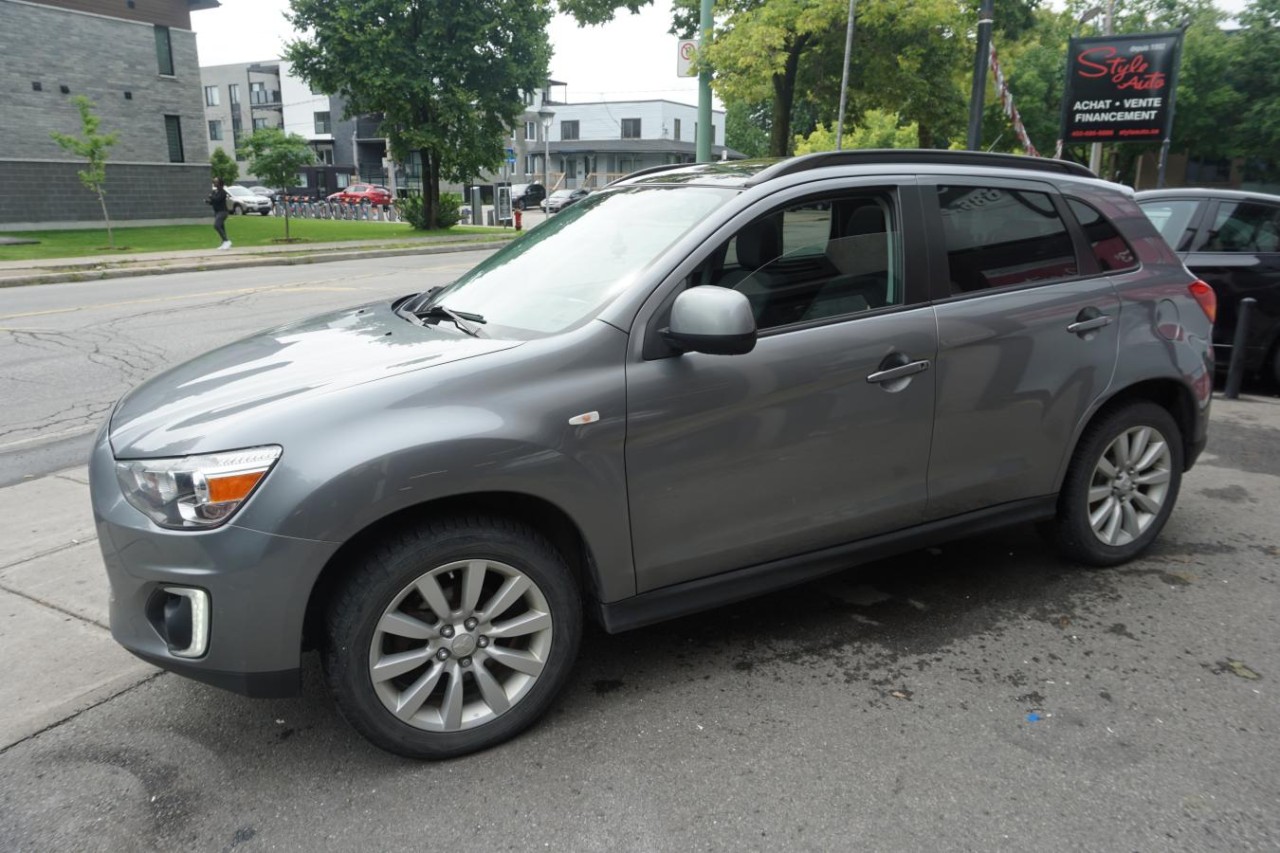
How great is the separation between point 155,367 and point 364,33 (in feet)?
86.1

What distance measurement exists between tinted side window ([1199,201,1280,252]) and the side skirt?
5216 millimetres

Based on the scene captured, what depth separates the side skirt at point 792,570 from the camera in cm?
309

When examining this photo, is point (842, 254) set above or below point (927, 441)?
above

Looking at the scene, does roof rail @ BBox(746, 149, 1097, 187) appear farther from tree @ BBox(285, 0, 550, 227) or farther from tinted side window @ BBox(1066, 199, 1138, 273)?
tree @ BBox(285, 0, 550, 227)

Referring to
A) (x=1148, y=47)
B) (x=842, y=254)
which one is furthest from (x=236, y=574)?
(x=1148, y=47)

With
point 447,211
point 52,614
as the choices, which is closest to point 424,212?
point 447,211

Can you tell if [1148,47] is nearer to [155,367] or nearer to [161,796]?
[155,367]

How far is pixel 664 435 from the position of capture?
9.77ft

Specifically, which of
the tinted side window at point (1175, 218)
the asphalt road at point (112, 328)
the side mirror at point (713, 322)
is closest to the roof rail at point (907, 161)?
the side mirror at point (713, 322)

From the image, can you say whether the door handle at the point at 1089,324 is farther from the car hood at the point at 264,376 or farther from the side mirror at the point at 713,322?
the car hood at the point at 264,376

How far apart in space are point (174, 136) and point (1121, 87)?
33390mm

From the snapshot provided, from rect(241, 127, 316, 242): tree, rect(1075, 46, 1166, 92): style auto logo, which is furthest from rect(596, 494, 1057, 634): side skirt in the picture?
rect(241, 127, 316, 242): tree

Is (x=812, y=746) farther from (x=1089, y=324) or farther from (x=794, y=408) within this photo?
(x=1089, y=324)

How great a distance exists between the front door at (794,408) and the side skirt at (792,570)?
0.15ft
